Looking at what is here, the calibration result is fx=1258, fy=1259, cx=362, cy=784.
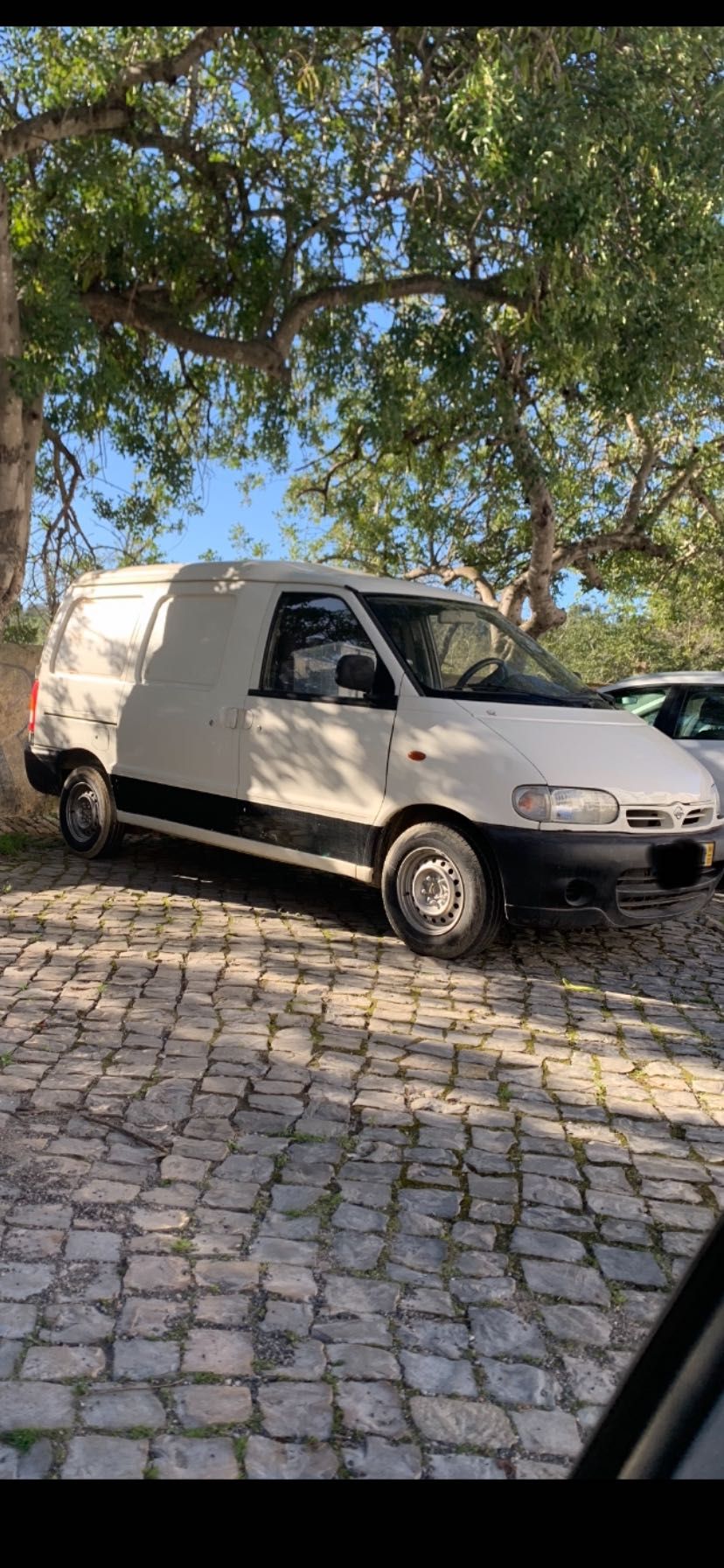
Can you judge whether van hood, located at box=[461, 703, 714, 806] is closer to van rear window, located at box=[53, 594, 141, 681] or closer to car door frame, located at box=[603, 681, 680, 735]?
car door frame, located at box=[603, 681, 680, 735]

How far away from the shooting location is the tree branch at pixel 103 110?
969 centimetres

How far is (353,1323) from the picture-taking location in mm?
3279

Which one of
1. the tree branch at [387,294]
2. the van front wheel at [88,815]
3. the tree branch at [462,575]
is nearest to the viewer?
the van front wheel at [88,815]

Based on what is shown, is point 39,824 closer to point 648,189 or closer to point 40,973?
point 40,973

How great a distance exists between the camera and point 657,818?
6945mm

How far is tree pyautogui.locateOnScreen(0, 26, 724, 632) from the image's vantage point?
933 cm

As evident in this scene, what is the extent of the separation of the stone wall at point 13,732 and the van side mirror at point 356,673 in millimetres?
5147

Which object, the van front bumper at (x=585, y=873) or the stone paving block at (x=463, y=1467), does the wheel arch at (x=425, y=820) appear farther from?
the stone paving block at (x=463, y=1467)

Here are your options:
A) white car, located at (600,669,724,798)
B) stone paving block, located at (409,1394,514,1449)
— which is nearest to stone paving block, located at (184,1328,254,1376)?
stone paving block, located at (409,1394,514,1449)

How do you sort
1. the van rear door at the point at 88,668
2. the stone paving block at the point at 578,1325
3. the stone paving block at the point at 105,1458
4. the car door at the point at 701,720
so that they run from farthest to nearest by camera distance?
the car door at the point at 701,720
the van rear door at the point at 88,668
the stone paving block at the point at 578,1325
the stone paving block at the point at 105,1458

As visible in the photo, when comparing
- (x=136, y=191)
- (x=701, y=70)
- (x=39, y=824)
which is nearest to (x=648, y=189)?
(x=701, y=70)

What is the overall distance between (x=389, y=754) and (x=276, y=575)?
1611 millimetres

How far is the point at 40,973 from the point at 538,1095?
2724mm

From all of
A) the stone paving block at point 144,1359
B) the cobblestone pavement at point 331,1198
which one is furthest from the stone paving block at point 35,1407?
the stone paving block at point 144,1359
